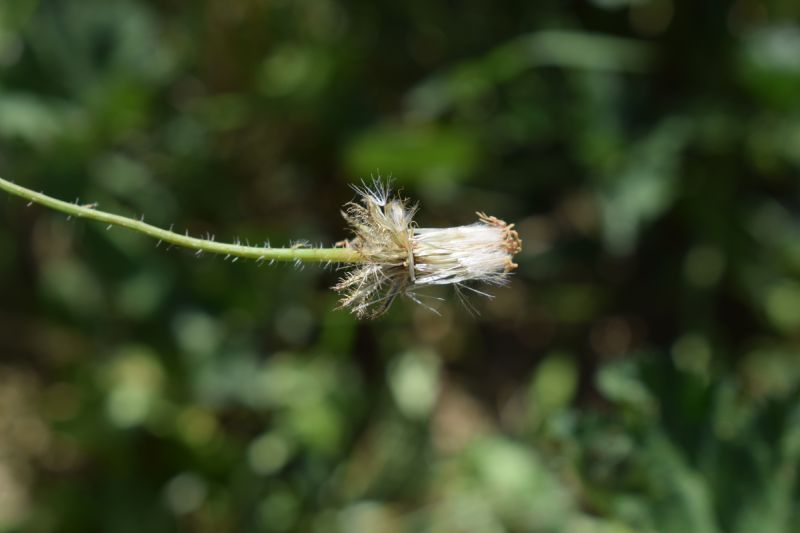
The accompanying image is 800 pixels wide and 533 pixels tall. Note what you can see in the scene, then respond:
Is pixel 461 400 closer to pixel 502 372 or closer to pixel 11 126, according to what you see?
pixel 502 372

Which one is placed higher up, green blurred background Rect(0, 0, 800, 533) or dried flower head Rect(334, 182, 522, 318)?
green blurred background Rect(0, 0, 800, 533)

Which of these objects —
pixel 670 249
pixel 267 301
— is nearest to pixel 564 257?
pixel 670 249

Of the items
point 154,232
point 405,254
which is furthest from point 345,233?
point 154,232

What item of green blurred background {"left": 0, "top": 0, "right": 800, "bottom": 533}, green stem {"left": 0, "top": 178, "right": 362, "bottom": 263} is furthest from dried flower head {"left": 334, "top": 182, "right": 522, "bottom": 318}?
green blurred background {"left": 0, "top": 0, "right": 800, "bottom": 533}

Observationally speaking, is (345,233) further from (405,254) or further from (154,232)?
(154,232)

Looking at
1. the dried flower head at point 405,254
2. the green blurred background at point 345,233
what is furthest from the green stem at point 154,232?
the green blurred background at point 345,233

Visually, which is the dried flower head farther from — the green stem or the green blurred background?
the green blurred background

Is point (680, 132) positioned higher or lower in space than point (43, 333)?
higher
